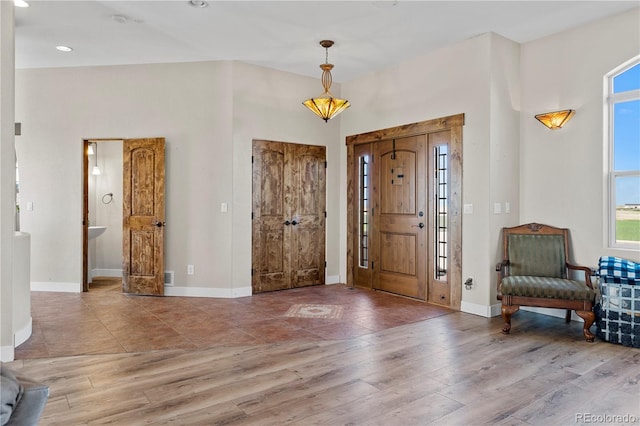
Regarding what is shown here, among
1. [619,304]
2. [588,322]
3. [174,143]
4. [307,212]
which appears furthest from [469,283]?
[174,143]

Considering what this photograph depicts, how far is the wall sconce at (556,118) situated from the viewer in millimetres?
4383

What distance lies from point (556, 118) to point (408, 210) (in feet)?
6.44

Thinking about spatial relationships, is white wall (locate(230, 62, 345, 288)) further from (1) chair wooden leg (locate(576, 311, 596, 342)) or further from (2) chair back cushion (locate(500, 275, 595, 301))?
(1) chair wooden leg (locate(576, 311, 596, 342))

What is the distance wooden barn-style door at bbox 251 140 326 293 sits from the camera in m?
5.75

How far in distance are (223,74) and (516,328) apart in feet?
15.3

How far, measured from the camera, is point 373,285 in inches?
235

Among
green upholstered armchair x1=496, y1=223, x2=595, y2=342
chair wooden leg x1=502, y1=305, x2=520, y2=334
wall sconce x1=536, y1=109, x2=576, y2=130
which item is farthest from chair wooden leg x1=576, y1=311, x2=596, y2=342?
wall sconce x1=536, y1=109, x2=576, y2=130

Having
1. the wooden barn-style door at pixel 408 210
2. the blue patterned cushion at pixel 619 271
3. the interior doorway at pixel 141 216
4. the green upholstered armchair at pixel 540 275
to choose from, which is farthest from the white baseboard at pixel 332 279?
the blue patterned cushion at pixel 619 271

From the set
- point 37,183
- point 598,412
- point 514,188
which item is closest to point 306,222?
point 514,188

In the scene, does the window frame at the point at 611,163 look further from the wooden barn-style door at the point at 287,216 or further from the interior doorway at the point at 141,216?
the interior doorway at the point at 141,216

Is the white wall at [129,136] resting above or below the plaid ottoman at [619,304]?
above

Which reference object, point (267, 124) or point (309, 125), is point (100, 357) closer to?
point (267, 124)

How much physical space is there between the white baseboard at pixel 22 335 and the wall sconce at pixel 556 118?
18.1ft

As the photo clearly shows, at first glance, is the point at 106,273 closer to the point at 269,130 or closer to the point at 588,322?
the point at 269,130
